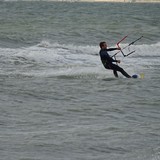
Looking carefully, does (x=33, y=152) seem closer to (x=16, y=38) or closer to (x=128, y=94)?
(x=128, y=94)

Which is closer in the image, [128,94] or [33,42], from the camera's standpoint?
[128,94]

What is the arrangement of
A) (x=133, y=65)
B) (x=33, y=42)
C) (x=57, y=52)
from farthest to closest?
(x=33, y=42) < (x=57, y=52) < (x=133, y=65)

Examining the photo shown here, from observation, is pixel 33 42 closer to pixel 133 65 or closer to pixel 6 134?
pixel 133 65

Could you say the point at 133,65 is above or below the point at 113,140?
below

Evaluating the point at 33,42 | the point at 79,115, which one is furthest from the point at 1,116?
the point at 33,42

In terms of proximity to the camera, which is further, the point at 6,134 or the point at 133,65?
the point at 133,65

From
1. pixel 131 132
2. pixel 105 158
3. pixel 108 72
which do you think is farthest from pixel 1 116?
pixel 108 72

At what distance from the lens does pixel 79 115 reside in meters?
13.2

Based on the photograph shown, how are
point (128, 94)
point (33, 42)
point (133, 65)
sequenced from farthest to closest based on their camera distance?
point (33, 42) → point (133, 65) → point (128, 94)

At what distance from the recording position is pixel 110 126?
11953 millimetres

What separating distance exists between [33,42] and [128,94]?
62.9ft

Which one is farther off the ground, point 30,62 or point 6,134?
point 6,134

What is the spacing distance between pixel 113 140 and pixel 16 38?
83.7ft

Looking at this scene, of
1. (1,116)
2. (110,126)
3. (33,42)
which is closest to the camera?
(110,126)
